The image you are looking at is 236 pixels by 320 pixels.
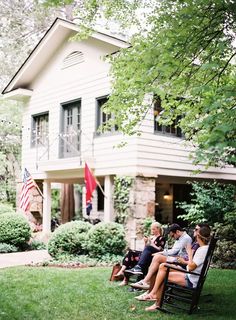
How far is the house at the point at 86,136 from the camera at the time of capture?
42.4 ft

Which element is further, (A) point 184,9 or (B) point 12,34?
(B) point 12,34

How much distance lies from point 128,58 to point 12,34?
17072 millimetres

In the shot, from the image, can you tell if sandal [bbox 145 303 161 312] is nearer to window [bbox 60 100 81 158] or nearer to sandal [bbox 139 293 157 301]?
sandal [bbox 139 293 157 301]

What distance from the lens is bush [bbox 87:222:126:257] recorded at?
1128 centimetres

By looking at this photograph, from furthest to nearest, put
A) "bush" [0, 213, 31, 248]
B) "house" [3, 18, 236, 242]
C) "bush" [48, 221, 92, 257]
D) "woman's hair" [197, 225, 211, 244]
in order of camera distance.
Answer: "bush" [0, 213, 31, 248], "house" [3, 18, 236, 242], "bush" [48, 221, 92, 257], "woman's hair" [197, 225, 211, 244]

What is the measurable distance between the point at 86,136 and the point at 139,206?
3.20 m

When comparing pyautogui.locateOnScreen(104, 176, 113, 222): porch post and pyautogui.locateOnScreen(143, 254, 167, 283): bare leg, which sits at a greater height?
pyautogui.locateOnScreen(104, 176, 113, 222): porch post

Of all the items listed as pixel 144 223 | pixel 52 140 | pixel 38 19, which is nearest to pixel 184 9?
pixel 144 223

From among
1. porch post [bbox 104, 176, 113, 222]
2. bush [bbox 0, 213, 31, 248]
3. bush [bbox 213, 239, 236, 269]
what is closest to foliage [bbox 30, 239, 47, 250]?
bush [bbox 0, 213, 31, 248]

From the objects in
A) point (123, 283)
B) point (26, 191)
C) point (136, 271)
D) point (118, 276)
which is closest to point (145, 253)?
point (136, 271)

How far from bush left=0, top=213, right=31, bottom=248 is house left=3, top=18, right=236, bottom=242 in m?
2.12

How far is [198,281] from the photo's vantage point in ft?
19.6

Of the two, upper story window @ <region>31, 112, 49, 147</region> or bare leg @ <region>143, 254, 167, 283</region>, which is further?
upper story window @ <region>31, 112, 49, 147</region>

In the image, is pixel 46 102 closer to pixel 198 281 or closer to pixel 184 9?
pixel 184 9
